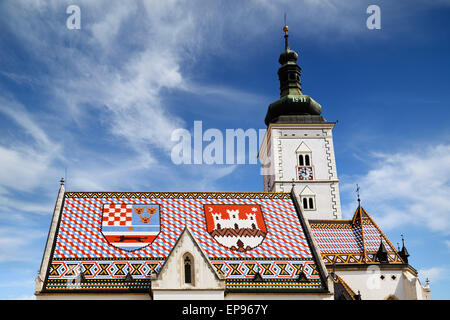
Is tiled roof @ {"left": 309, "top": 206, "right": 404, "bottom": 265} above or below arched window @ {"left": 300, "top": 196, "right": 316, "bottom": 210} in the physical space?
below

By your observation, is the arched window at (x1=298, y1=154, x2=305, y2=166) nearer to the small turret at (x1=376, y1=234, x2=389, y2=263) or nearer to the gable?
the small turret at (x1=376, y1=234, x2=389, y2=263)

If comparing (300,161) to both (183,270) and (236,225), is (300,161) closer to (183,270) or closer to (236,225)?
(236,225)

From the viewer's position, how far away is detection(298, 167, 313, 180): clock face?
47.5 m

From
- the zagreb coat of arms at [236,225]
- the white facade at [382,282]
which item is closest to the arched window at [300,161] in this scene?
the white facade at [382,282]

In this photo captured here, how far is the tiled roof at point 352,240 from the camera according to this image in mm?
34156

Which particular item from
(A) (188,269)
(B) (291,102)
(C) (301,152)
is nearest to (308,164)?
(C) (301,152)

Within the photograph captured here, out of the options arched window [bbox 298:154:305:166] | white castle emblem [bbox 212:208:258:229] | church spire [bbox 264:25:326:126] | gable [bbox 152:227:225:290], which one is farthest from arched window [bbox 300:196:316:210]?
gable [bbox 152:227:225:290]

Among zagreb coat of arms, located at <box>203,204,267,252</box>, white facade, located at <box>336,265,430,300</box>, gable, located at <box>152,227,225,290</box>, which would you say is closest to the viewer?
gable, located at <box>152,227,225,290</box>

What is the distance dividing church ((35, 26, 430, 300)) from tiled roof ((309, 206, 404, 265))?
0.25ft

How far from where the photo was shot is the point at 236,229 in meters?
28.8
